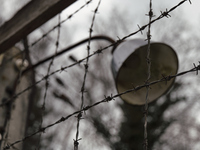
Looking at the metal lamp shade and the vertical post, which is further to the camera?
the vertical post

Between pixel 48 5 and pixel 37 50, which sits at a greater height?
pixel 37 50

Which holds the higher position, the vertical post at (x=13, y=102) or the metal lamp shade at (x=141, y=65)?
the vertical post at (x=13, y=102)

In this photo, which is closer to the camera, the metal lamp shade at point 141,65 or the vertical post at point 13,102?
the metal lamp shade at point 141,65

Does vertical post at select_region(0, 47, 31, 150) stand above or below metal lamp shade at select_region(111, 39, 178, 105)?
above

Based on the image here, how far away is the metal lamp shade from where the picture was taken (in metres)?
2.25

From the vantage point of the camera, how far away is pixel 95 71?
738 centimetres

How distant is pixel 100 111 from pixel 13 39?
4.22m

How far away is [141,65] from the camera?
2.35 metres

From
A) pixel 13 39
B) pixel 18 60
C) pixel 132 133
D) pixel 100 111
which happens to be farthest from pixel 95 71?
pixel 13 39

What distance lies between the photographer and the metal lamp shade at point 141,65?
225 centimetres

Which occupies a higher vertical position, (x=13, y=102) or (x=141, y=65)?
(x=13, y=102)

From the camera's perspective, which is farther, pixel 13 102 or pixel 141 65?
pixel 13 102

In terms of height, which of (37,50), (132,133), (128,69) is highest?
(37,50)

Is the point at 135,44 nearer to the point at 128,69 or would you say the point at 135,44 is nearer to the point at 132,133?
the point at 128,69
